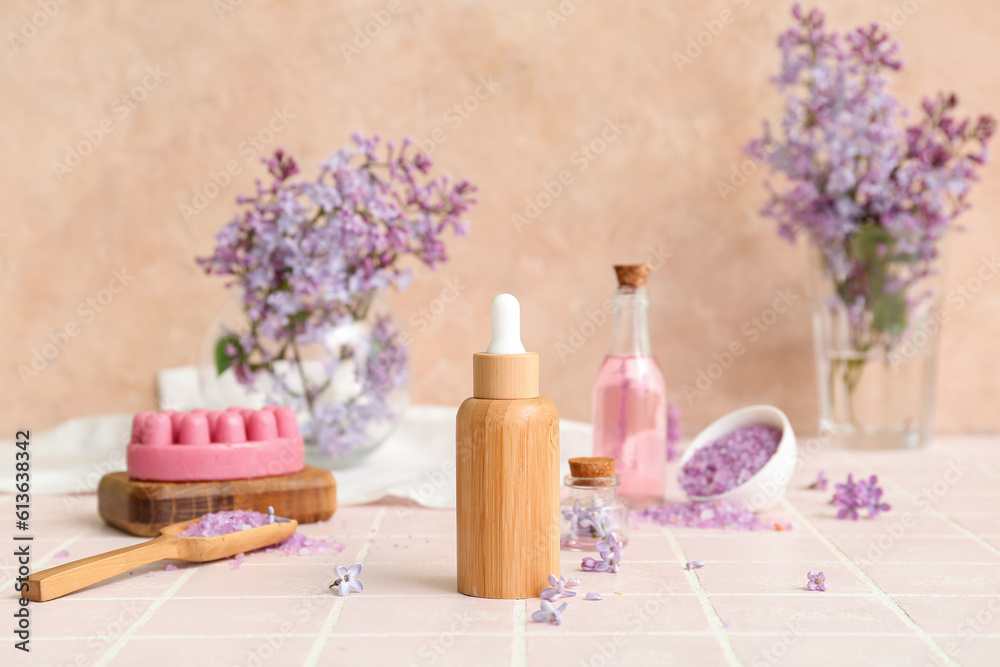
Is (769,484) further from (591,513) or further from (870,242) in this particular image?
(870,242)

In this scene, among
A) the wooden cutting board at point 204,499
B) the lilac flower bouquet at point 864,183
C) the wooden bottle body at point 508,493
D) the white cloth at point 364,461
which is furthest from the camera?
the lilac flower bouquet at point 864,183

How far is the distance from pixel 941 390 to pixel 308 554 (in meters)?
1.31

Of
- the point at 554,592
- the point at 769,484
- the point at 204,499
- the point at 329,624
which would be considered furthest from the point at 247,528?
the point at 769,484

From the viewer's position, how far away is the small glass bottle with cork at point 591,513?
0.91 metres

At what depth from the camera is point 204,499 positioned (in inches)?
38.2
